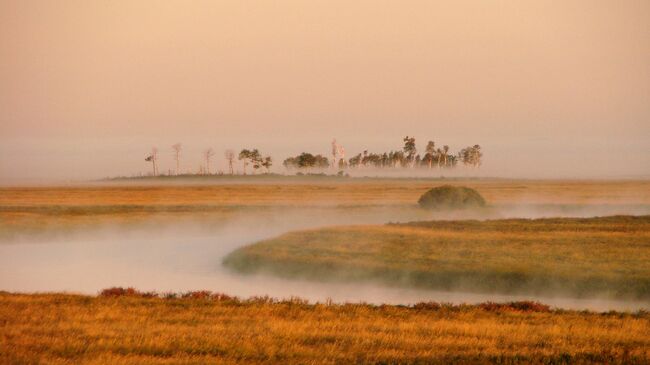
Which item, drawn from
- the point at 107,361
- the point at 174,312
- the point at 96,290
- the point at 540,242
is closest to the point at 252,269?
the point at 96,290

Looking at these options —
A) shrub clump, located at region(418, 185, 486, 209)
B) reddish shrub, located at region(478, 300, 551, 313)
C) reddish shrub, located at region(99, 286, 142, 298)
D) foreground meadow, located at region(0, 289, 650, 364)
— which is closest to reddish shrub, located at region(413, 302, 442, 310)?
foreground meadow, located at region(0, 289, 650, 364)

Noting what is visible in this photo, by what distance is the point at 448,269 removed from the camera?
45.3m

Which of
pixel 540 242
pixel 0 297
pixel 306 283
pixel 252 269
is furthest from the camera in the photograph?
pixel 540 242

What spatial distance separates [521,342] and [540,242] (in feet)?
106

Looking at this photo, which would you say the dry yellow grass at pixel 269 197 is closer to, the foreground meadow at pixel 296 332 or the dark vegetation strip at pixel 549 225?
the dark vegetation strip at pixel 549 225

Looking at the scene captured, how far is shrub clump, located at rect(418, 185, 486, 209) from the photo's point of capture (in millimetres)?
89125

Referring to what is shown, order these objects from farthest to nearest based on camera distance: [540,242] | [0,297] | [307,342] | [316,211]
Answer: [316,211]
[540,242]
[0,297]
[307,342]

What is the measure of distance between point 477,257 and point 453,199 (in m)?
41.2

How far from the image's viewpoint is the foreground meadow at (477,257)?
42438mm

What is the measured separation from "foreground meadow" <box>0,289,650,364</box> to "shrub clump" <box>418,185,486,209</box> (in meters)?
59.0

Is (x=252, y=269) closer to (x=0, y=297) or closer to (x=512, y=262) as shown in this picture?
(x=512, y=262)

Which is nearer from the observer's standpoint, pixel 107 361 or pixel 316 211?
pixel 107 361

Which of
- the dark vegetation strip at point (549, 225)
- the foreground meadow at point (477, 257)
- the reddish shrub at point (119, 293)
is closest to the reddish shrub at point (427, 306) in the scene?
the reddish shrub at point (119, 293)

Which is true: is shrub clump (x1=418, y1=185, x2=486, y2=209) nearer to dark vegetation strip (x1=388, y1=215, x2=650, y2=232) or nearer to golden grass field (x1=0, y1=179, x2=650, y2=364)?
dark vegetation strip (x1=388, y1=215, x2=650, y2=232)
